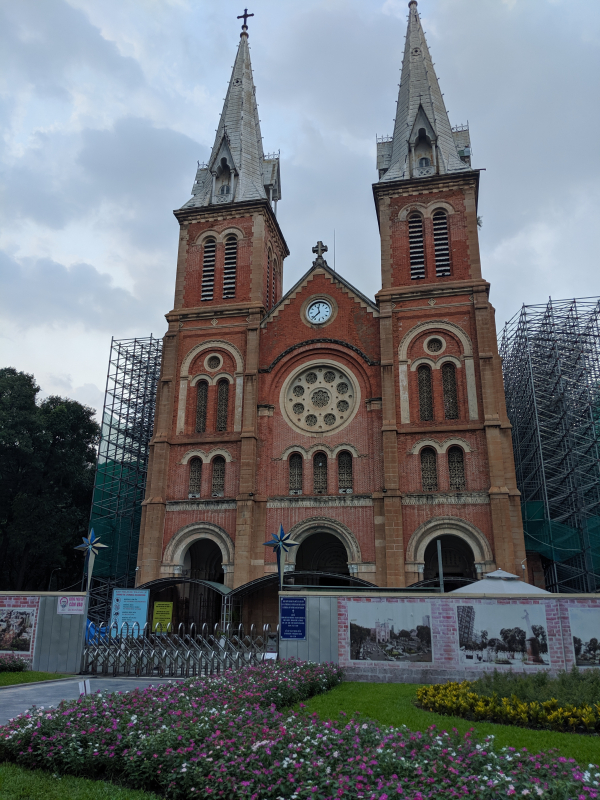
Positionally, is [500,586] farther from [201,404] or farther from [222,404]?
[201,404]

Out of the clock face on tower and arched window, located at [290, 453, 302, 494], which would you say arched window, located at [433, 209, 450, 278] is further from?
arched window, located at [290, 453, 302, 494]

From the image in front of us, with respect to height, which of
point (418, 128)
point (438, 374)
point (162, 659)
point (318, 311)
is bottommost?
point (162, 659)

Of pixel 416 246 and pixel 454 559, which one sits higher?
pixel 416 246

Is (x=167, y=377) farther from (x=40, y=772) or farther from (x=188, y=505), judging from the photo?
(x=40, y=772)

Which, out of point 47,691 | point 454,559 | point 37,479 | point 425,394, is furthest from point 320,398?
point 47,691

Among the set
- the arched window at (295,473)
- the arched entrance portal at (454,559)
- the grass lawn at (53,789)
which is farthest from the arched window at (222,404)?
the grass lawn at (53,789)

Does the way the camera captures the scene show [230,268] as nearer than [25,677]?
No

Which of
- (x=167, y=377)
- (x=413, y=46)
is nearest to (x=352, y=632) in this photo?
(x=167, y=377)

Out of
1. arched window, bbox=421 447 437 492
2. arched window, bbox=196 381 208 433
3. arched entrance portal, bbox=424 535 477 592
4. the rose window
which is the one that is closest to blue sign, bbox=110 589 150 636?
arched window, bbox=196 381 208 433

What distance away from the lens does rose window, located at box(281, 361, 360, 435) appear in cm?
3325

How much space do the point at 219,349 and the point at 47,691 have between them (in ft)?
74.6

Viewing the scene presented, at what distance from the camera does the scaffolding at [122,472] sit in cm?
3978

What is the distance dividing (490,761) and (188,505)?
26.4 metres

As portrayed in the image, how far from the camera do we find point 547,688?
1238cm
